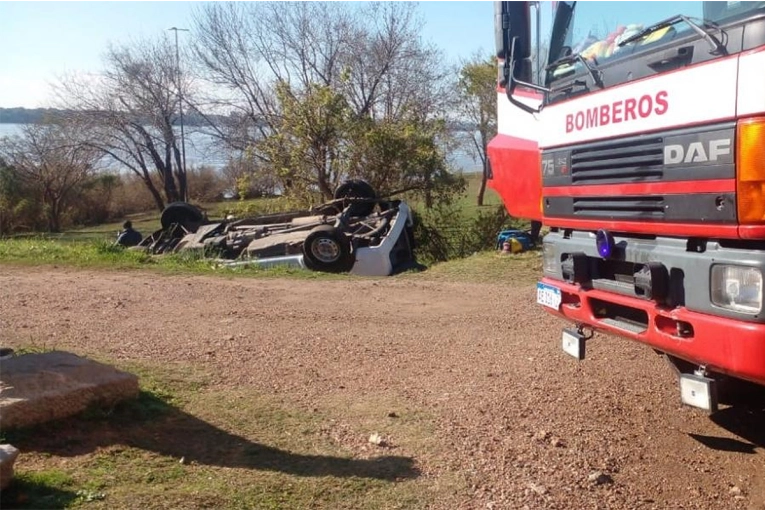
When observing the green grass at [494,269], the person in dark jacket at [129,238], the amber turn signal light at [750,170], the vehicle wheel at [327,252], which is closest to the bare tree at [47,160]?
the person in dark jacket at [129,238]

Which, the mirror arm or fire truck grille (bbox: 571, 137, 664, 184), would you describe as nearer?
fire truck grille (bbox: 571, 137, 664, 184)

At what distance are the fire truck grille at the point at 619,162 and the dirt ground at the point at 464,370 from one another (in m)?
1.61

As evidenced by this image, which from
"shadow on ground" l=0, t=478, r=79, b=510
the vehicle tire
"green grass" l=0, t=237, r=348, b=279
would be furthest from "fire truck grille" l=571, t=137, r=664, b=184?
the vehicle tire

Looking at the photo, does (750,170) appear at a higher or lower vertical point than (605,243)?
higher

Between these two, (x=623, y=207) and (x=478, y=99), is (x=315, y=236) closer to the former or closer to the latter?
(x=623, y=207)

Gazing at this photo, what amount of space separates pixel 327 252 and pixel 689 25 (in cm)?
899

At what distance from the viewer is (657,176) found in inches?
162

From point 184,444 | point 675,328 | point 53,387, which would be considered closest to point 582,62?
point 675,328

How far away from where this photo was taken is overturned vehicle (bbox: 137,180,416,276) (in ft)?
41.3

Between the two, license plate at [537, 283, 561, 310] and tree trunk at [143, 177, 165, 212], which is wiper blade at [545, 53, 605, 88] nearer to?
license plate at [537, 283, 561, 310]

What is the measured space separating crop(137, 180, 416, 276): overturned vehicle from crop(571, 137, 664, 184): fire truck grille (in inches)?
315

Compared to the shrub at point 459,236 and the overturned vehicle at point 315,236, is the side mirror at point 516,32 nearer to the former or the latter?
the overturned vehicle at point 315,236

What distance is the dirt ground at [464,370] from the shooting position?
4340mm

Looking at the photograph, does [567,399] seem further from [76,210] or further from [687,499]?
[76,210]
